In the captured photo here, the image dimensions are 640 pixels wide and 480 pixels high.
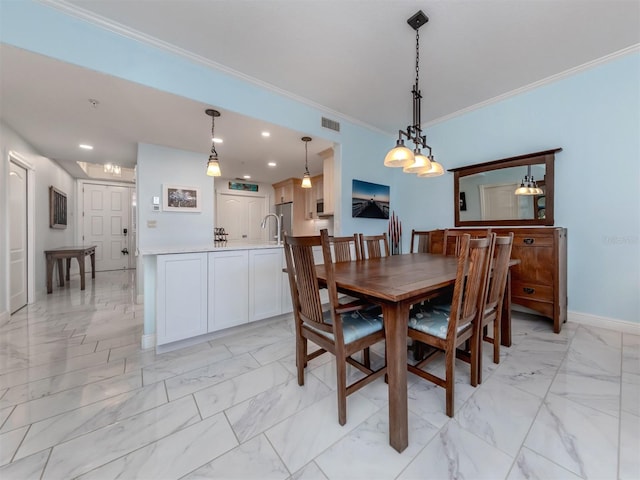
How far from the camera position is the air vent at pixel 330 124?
11.1ft

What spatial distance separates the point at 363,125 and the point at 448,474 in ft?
12.7

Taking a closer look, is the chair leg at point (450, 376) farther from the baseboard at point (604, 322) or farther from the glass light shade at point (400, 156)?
the baseboard at point (604, 322)

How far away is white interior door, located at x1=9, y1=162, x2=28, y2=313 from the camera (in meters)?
3.14

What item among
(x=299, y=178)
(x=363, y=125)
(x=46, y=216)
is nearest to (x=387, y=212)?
(x=363, y=125)

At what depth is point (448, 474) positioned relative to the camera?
1.07m

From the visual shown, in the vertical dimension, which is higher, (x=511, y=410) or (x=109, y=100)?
(x=109, y=100)

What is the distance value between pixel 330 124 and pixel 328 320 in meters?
2.82

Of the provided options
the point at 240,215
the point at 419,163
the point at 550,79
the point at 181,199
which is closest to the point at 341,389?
the point at 419,163

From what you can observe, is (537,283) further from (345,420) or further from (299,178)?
(299,178)

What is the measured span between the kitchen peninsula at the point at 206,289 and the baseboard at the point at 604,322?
10.6 ft

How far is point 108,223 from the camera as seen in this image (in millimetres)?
6496

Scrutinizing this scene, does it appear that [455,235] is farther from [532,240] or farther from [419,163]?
[419,163]

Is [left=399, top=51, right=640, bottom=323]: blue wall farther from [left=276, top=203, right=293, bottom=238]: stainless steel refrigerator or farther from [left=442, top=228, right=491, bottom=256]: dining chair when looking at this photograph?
[left=276, top=203, right=293, bottom=238]: stainless steel refrigerator

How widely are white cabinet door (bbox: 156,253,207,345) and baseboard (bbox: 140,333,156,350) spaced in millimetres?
231
